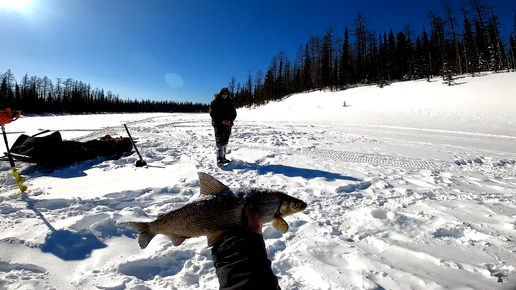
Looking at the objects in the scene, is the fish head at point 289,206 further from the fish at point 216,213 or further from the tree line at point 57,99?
the tree line at point 57,99

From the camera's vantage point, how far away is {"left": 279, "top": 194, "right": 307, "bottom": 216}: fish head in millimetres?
1498

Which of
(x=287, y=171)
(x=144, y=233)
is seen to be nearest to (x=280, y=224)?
(x=144, y=233)

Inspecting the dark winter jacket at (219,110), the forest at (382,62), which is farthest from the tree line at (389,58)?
the dark winter jacket at (219,110)

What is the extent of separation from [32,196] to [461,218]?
6.70 meters

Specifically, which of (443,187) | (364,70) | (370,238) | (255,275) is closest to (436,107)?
(443,187)

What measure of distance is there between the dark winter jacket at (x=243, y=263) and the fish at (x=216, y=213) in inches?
3.6

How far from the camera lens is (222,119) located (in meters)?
6.90

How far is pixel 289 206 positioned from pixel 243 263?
449mm

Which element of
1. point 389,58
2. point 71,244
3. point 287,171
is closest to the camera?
point 71,244

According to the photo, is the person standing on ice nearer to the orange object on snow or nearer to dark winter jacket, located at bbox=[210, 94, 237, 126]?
dark winter jacket, located at bbox=[210, 94, 237, 126]

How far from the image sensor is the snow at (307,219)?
226 centimetres

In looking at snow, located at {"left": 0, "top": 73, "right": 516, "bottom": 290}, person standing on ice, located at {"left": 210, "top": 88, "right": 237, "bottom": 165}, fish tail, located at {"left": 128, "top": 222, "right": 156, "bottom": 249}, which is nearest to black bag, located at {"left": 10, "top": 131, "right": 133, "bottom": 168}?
snow, located at {"left": 0, "top": 73, "right": 516, "bottom": 290}

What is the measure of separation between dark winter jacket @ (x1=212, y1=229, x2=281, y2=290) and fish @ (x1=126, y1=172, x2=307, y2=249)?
9 cm

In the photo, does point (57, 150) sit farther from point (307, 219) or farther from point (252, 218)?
point (252, 218)
